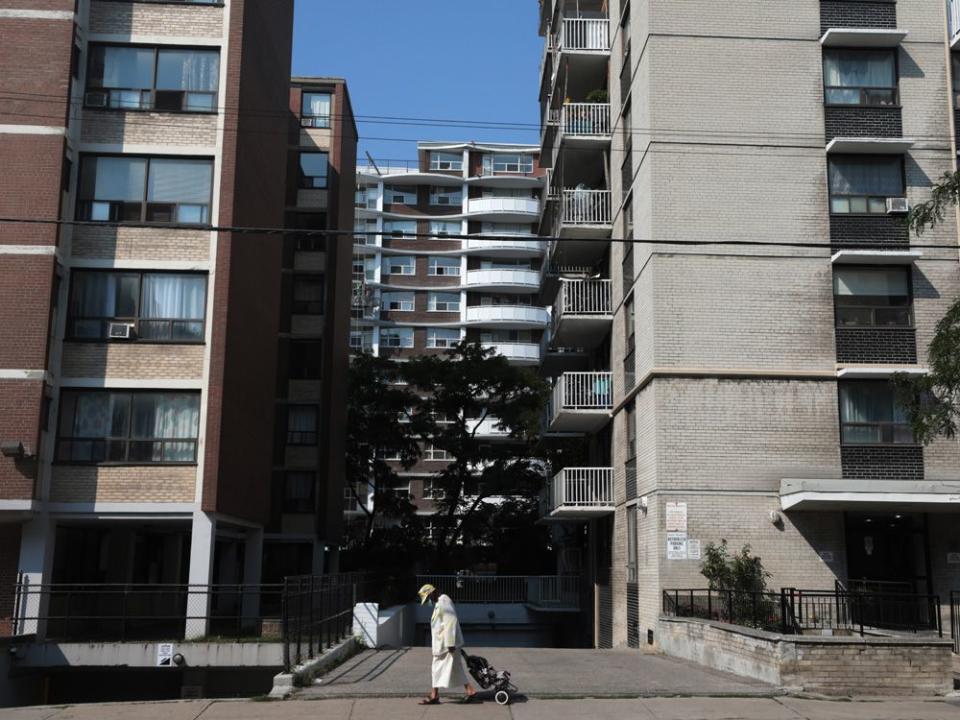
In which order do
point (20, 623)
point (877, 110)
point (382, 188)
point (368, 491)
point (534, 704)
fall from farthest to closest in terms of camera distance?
1. point (382, 188)
2. point (368, 491)
3. point (877, 110)
4. point (20, 623)
5. point (534, 704)

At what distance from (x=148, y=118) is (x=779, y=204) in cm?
1596

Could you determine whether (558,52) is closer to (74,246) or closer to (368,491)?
(74,246)

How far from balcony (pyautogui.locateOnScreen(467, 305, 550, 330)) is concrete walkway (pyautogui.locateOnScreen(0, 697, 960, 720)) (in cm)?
6205

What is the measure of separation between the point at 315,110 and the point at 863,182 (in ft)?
88.0

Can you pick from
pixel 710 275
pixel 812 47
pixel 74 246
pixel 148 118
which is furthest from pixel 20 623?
pixel 812 47

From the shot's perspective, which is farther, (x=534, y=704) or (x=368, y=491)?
(x=368, y=491)

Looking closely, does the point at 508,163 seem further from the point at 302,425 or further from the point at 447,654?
the point at 447,654

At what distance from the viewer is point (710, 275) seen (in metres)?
25.6

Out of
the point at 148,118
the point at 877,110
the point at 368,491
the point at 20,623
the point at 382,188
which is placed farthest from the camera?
the point at 382,188

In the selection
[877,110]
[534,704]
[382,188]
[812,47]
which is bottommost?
[534,704]

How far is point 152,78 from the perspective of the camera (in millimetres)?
28547

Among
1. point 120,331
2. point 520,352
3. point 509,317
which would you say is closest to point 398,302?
point 509,317

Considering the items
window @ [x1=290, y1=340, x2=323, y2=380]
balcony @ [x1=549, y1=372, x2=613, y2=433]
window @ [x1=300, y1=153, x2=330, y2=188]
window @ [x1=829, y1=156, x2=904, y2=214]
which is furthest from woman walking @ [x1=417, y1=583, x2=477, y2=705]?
window @ [x1=300, y1=153, x2=330, y2=188]

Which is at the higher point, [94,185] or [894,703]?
[94,185]
